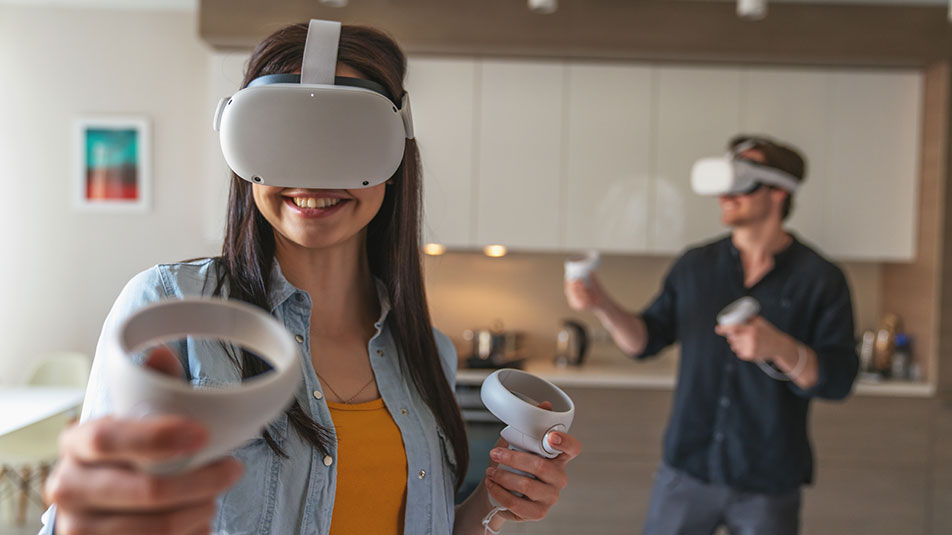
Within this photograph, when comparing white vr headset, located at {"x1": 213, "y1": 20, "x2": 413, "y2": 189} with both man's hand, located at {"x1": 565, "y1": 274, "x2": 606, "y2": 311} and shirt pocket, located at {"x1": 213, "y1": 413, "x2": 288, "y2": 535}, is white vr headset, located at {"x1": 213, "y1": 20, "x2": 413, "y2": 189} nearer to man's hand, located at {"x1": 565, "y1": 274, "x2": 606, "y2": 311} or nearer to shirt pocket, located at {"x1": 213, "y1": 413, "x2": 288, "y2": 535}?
shirt pocket, located at {"x1": 213, "y1": 413, "x2": 288, "y2": 535}

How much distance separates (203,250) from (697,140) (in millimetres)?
2568

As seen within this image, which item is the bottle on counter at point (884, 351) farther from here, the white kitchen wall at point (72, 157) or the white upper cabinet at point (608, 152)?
the white kitchen wall at point (72, 157)

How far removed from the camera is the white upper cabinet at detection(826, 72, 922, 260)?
365 cm

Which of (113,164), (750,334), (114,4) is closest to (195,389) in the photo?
(750,334)

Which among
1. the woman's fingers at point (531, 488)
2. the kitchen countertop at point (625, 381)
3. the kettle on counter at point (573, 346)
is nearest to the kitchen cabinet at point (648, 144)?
the kettle on counter at point (573, 346)

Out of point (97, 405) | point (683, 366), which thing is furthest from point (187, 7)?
point (97, 405)

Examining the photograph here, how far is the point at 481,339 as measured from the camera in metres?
3.84

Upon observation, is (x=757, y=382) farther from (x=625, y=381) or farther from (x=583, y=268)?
(x=625, y=381)

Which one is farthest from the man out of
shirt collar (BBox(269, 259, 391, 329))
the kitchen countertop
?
shirt collar (BBox(269, 259, 391, 329))

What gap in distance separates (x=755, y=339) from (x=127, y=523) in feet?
6.55

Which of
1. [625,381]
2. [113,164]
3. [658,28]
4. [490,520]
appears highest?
[658,28]

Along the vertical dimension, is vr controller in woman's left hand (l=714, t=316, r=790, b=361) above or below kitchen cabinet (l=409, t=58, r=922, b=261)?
below

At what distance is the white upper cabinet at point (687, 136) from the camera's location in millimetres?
3650

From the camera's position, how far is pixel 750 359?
231cm
